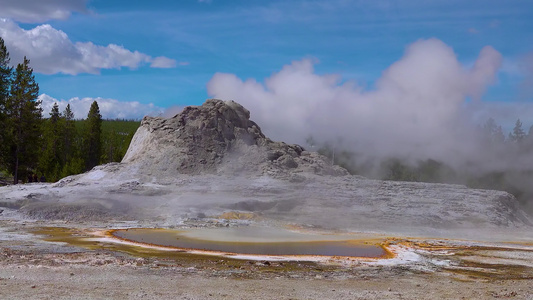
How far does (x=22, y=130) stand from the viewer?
39562 mm

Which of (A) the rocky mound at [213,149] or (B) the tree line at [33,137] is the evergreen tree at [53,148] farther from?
(A) the rocky mound at [213,149]

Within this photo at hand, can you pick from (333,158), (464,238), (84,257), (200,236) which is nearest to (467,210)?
(464,238)

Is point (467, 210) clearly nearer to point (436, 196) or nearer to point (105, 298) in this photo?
point (436, 196)

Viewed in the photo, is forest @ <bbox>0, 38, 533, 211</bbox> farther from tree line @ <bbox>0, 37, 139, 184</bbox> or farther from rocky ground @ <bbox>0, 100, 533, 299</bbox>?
rocky ground @ <bbox>0, 100, 533, 299</bbox>

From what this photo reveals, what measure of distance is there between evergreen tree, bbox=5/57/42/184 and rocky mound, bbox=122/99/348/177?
15883 mm

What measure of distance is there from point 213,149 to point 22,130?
21.5 metres

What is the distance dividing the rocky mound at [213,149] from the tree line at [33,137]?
11.9 m

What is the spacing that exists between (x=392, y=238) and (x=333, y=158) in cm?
3570

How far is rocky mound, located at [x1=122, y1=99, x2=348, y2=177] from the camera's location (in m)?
24.0

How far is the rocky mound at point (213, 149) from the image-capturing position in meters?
24.0

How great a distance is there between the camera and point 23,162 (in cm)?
3947

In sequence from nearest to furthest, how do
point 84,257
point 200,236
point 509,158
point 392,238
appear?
point 84,257 < point 200,236 < point 392,238 < point 509,158

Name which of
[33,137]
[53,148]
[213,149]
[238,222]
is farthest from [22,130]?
[238,222]

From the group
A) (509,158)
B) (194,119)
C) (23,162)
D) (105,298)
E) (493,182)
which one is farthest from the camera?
(509,158)
